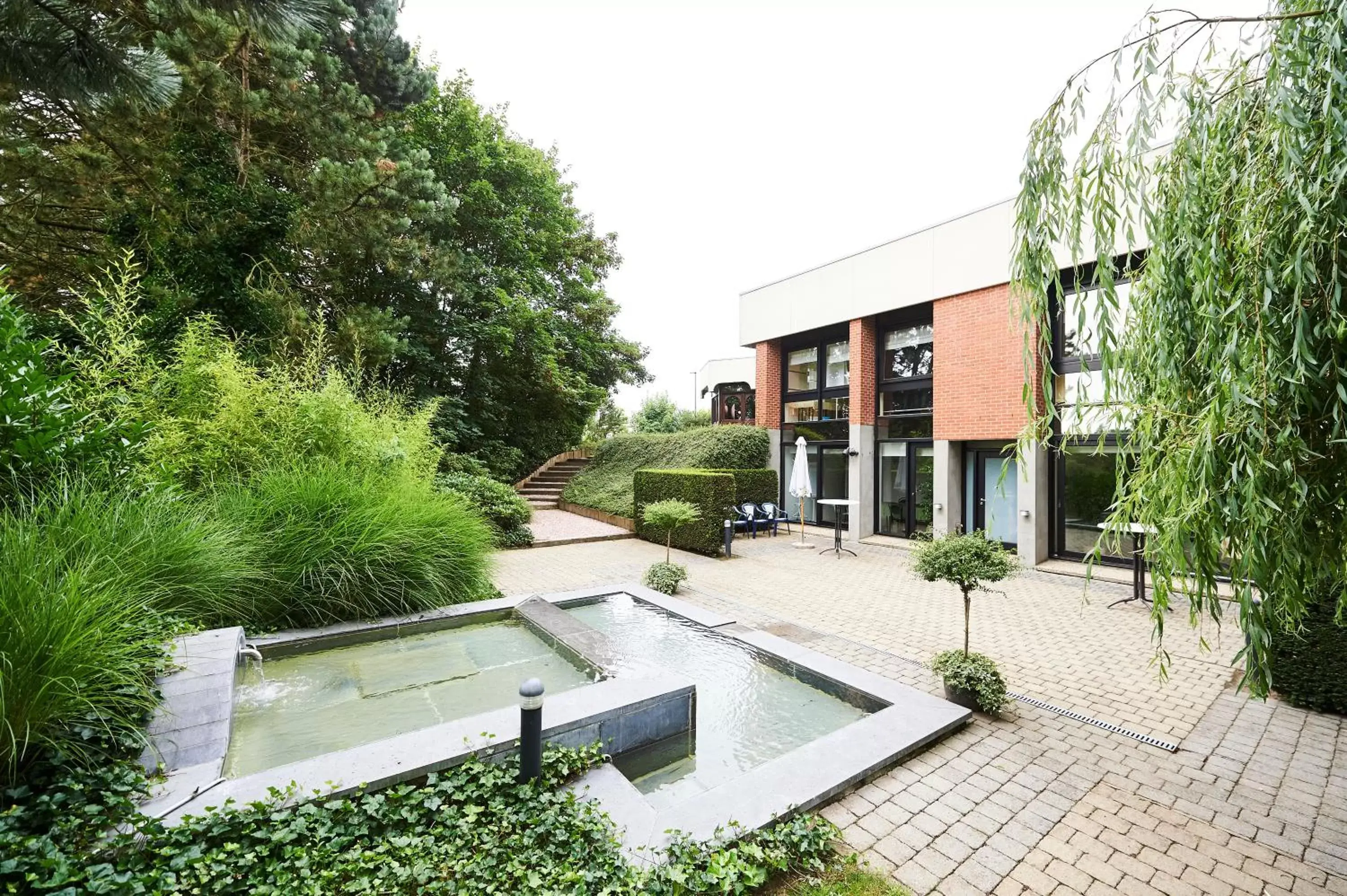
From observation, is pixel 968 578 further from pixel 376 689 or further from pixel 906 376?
pixel 906 376

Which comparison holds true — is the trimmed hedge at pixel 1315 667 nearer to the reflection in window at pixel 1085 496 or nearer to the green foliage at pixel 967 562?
the green foliage at pixel 967 562

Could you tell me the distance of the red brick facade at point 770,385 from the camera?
14.6m

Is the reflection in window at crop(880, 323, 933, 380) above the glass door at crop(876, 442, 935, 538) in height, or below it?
above

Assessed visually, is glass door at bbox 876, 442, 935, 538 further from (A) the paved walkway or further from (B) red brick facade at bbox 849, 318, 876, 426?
(A) the paved walkway

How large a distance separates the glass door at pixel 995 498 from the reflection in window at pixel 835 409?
11.1 feet

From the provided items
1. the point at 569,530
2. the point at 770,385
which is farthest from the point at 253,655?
the point at 770,385

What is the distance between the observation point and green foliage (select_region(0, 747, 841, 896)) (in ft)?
6.23

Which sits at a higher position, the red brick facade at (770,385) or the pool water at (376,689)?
the red brick facade at (770,385)

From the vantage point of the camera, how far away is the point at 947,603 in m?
6.90

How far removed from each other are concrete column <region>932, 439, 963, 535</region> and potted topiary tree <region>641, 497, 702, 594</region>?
15.8 feet

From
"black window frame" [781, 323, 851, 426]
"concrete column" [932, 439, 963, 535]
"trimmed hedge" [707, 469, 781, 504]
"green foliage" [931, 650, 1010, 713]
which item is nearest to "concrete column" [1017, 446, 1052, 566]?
"concrete column" [932, 439, 963, 535]

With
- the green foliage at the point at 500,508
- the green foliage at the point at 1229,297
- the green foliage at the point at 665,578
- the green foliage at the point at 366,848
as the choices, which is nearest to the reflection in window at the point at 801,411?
the green foliage at the point at 500,508

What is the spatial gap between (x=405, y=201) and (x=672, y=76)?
506 cm

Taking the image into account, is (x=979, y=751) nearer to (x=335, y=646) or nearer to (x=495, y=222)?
(x=335, y=646)
